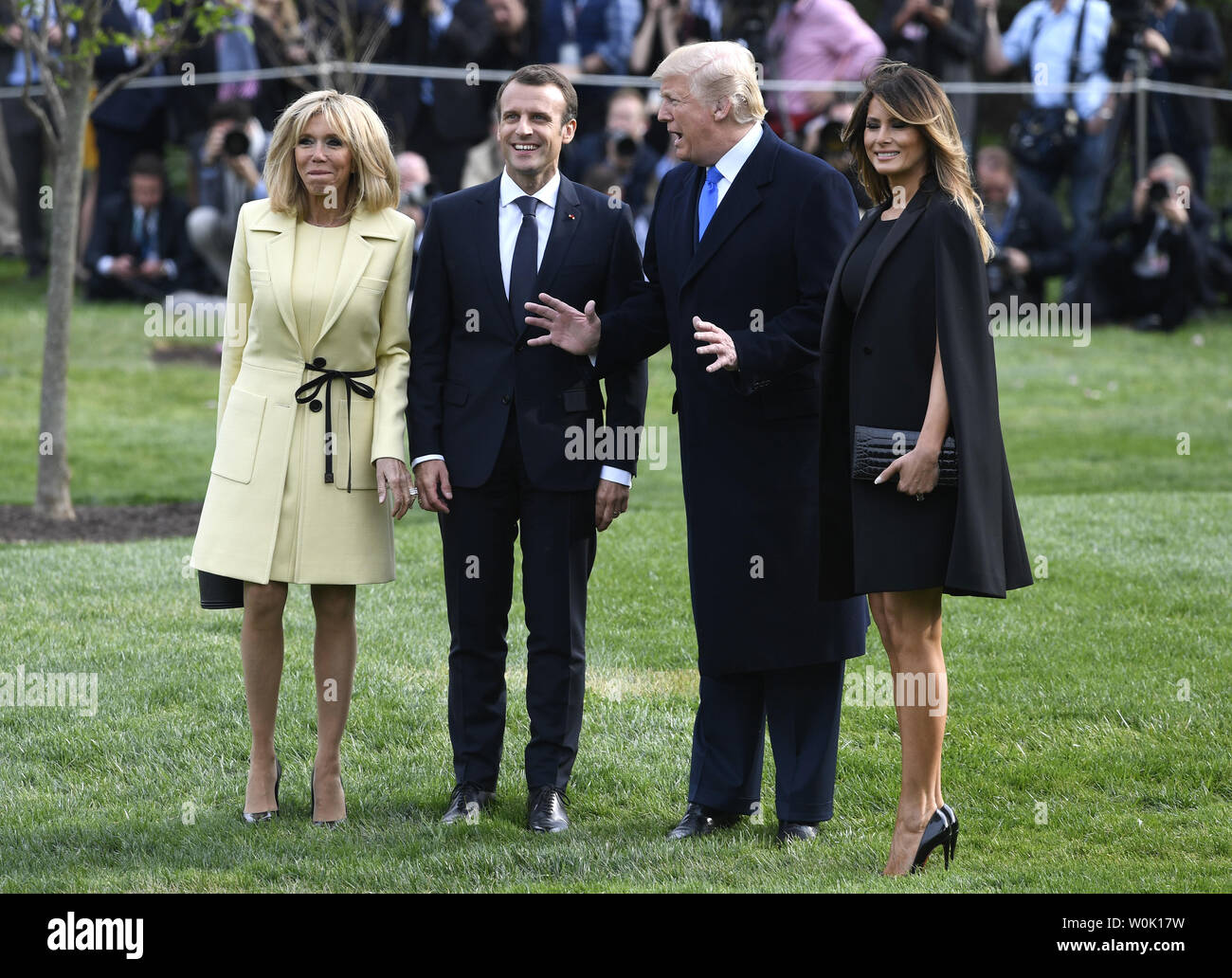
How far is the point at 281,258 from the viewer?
16.1 feet

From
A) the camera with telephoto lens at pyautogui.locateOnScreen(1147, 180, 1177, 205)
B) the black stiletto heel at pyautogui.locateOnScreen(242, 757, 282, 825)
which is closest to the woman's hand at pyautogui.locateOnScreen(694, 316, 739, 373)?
the black stiletto heel at pyautogui.locateOnScreen(242, 757, 282, 825)

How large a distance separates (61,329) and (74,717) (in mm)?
4486

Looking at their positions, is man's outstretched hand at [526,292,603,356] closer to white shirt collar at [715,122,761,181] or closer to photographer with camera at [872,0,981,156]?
white shirt collar at [715,122,761,181]

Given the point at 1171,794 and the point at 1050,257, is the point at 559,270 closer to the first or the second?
the point at 1171,794

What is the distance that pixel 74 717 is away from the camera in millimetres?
6020

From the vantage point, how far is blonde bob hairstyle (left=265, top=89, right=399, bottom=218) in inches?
190

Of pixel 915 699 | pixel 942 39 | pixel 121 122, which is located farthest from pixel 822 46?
pixel 915 699

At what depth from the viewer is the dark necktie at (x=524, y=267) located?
5.04 metres

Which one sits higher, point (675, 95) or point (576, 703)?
point (675, 95)

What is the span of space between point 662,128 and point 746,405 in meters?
10.5

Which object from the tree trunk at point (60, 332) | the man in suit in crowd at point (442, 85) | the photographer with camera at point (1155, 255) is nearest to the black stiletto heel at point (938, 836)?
the tree trunk at point (60, 332)

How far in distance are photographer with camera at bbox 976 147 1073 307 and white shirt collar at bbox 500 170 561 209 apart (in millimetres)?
10093

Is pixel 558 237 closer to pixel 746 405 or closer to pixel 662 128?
pixel 746 405
